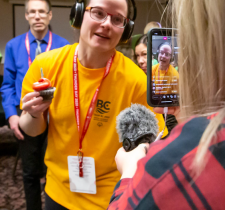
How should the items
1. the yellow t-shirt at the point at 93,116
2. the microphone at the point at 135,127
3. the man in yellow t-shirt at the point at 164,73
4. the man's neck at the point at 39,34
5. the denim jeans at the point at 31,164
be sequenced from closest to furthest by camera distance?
the microphone at the point at 135,127 → the man in yellow t-shirt at the point at 164,73 → the yellow t-shirt at the point at 93,116 → the denim jeans at the point at 31,164 → the man's neck at the point at 39,34

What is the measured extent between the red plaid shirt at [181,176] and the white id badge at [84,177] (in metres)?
A: 0.68

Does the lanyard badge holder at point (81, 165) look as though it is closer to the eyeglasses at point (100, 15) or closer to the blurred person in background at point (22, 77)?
the eyeglasses at point (100, 15)

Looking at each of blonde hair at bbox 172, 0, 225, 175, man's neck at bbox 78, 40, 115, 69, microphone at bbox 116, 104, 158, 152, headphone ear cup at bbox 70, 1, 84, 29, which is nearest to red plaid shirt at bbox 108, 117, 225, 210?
blonde hair at bbox 172, 0, 225, 175

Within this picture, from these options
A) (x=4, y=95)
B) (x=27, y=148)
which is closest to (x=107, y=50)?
(x=27, y=148)

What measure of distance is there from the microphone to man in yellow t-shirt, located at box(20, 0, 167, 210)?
0.35m

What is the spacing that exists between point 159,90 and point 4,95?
178 cm

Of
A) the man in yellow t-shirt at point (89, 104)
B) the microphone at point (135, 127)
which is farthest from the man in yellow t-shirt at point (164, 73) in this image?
the man in yellow t-shirt at point (89, 104)

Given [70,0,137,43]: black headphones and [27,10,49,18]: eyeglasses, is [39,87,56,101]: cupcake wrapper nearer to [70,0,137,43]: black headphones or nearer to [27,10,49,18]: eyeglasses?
[70,0,137,43]: black headphones

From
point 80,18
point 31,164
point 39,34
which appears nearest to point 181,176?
point 80,18

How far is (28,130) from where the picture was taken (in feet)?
3.68

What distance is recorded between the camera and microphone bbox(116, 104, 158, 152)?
0.66 metres

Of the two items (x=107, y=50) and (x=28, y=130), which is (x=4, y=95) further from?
(x=107, y=50)

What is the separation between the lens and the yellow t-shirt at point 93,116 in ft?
3.44

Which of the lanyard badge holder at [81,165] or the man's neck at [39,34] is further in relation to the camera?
the man's neck at [39,34]
